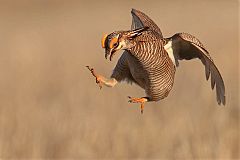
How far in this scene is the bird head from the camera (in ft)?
12.7

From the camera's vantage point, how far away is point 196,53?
4.88 meters

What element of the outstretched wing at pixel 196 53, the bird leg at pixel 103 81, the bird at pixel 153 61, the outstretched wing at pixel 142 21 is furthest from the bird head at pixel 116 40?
the outstretched wing at pixel 142 21

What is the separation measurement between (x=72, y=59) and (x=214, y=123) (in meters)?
4.46

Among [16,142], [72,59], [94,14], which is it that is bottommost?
[16,142]

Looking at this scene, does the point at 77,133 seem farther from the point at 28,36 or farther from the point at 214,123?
the point at 28,36

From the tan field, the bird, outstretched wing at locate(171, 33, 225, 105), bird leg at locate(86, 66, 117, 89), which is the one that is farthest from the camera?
the tan field

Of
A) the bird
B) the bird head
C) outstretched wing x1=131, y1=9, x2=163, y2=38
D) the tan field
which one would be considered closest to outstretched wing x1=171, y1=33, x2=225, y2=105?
the bird

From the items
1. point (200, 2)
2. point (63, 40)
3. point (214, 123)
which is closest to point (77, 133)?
point (214, 123)

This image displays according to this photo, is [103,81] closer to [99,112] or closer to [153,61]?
[153,61]

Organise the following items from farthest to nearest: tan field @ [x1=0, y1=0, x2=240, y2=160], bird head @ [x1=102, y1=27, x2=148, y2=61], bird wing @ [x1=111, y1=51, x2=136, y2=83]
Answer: tan field @ [x1=0, y1=0, x2=240, y2=160], bird wing @ [x1=111, y1=51, x2=136, y2=83], bird head @ [x1=102, y1=27, x2=148, y2=61]

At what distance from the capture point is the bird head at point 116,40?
387 cm

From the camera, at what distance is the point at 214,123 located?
659 cm

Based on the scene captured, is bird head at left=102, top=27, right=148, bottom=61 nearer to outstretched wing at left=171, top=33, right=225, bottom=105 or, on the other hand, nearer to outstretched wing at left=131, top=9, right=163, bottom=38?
outstretched wing at left=171, top=33, right=225, bottom=105

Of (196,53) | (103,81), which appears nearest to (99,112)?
(196,53)
